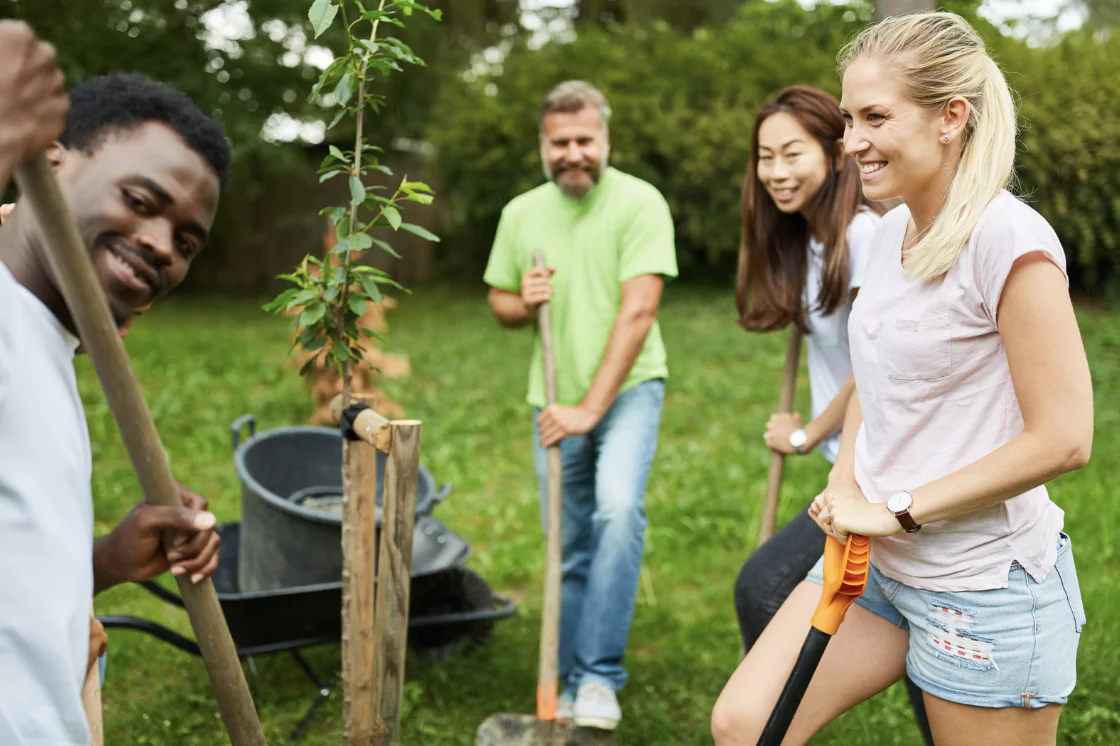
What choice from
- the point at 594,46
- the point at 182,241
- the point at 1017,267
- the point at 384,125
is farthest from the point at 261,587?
the point at 384,125

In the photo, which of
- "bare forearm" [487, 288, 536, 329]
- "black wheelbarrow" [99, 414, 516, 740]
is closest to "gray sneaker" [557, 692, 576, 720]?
"black wheelbarrow" [99, 414, 516, 740]

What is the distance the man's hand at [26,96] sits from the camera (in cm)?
115

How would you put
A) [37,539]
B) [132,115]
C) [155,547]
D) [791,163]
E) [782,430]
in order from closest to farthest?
[37,539]
[132,115]
[155,547]
[791,163]
[782,430]

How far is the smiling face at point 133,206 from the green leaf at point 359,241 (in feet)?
2.07

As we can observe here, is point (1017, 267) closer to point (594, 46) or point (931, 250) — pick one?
point (931, 250)

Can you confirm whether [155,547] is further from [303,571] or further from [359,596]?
[303,571]

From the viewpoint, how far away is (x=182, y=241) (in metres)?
1.62

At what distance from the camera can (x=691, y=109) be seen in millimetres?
11266

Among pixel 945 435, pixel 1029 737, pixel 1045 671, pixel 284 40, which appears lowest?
pixel 1029 737

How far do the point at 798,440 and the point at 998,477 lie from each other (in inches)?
48.0

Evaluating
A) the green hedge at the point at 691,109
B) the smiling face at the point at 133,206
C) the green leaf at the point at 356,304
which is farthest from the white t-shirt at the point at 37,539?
the green hedge at the point at 691,109

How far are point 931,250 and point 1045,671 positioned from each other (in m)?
0.81

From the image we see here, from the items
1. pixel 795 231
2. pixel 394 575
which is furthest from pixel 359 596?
pixel 795 231

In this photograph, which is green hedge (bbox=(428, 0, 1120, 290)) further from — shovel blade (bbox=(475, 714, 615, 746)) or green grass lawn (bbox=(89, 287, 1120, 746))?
shovel blade (bbox=(475, 714, 615, 746))
